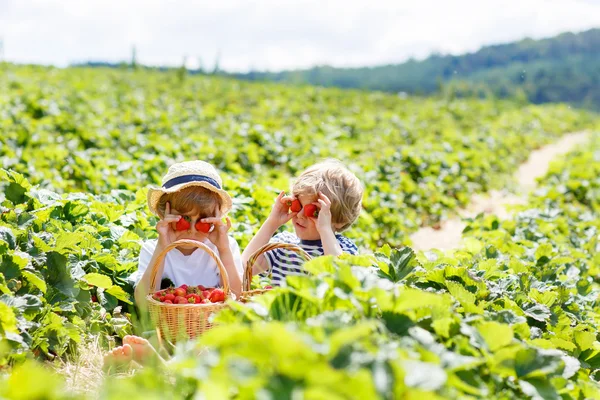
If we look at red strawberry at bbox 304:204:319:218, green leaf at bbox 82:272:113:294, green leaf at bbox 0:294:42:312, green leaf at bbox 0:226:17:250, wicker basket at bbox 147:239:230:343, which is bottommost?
wicker basket at bbox 147:239:230:343

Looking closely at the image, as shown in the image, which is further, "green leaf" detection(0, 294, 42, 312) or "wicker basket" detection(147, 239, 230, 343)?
"wicker basket" detection(147, 239, 230, 343)

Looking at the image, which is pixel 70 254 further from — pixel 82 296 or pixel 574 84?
pixel 574 84

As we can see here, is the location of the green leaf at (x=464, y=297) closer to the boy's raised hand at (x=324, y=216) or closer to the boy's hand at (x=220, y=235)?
the boy's raised hand at (x=324, y=216)

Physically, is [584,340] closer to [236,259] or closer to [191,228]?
[236,259]

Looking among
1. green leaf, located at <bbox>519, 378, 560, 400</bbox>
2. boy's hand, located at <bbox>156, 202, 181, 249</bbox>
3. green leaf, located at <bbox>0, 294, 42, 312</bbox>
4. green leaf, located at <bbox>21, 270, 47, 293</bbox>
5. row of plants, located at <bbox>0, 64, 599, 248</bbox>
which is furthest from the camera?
row of plants, located at <bbox>0, 64, 599, 248</bbox>

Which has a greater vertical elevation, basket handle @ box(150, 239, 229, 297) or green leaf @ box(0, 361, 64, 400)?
green leaf @ box(0, 361, 64, 400)

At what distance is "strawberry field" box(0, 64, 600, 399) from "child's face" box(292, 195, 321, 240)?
2.09ft

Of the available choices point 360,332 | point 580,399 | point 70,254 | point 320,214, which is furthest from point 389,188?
point 360,332

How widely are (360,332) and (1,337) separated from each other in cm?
156

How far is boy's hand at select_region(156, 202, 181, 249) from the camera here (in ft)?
11.4

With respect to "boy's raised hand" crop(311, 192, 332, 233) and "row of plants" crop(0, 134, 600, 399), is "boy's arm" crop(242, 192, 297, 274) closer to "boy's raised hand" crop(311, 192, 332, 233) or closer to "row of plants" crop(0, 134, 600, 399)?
"boy's raised hand" crop(311, 192, 332, 233)

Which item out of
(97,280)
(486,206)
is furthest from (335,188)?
(486,206)

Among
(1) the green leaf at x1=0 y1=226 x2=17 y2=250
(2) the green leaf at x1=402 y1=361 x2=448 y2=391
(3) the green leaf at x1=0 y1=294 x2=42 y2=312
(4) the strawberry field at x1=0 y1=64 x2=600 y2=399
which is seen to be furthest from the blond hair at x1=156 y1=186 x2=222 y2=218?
(2) the green leaf at x1=402 y1=361 x2=448 y2=391

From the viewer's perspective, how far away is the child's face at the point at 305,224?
3.75m
